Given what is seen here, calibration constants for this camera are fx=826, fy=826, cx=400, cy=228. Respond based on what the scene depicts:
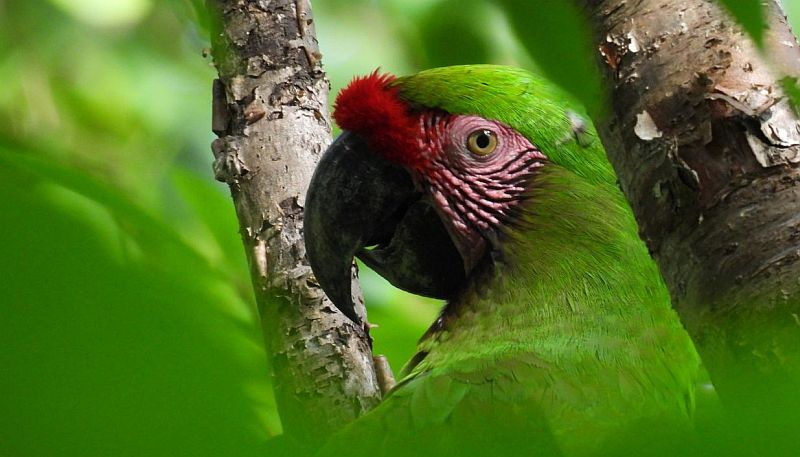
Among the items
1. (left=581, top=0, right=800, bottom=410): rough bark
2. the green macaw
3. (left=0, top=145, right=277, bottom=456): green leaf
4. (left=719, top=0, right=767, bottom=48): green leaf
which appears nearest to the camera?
(left=0, top=145, right=277, bottom=456): green leaf

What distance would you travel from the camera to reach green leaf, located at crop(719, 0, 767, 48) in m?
0.46

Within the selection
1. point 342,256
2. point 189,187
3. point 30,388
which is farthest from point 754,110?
point 189,187

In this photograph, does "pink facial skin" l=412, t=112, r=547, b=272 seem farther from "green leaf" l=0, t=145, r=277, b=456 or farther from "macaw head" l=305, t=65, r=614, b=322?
"green leaf" l=0, t=145, r=277, b=456

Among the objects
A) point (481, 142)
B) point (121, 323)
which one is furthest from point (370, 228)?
point (121, 323)

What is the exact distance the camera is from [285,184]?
190 cm

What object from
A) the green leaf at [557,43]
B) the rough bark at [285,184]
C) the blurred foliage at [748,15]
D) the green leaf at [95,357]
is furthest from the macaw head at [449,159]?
the green leaf at [95,357]

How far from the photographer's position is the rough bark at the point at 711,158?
111cm

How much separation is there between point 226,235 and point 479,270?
0.65 meters

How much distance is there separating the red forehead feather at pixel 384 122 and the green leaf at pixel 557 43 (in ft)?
4.74

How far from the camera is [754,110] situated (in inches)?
46.1

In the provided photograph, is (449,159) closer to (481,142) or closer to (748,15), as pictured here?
(481,142)

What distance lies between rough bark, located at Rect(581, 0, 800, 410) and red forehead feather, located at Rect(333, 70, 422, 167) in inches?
33.0

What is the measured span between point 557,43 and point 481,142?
161 centimetres

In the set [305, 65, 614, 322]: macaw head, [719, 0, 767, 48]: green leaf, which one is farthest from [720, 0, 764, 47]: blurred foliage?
[305, 65, 614, 322]: macaw head
